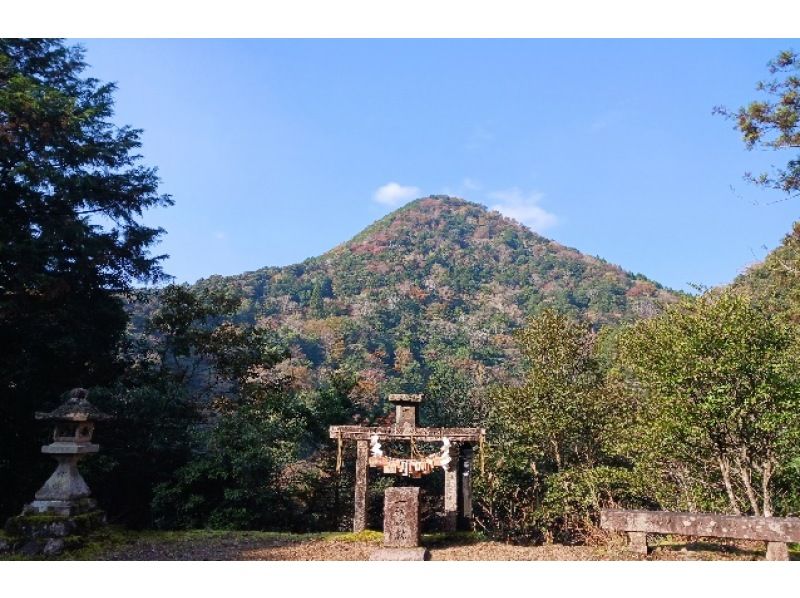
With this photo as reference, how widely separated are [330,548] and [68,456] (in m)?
5.46

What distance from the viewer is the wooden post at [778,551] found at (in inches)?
273

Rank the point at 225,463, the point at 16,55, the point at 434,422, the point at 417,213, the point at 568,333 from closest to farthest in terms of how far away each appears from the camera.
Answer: the point at 225,463 < the point at 16,55 < the point at 568,333 < the point at 434,422 < the point at 417,213

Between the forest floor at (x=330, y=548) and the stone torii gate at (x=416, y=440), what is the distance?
621mm

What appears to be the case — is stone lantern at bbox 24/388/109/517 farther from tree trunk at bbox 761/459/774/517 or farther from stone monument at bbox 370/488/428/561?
tree trunk at bbox 761/459/774/517

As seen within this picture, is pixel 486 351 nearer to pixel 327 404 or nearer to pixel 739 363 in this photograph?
pixel 327 404

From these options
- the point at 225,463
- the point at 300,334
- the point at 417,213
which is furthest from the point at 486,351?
the point at 417,213

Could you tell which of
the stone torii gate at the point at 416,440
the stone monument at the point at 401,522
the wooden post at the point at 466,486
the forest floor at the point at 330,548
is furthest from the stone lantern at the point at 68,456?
the wooden post at the point at 466,486

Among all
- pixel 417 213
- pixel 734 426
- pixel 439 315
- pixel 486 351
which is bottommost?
pixel 734 426

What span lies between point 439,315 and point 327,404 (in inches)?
1827

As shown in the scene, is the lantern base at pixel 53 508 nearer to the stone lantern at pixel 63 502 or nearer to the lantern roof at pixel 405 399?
the stone lantern at pixel 63 502

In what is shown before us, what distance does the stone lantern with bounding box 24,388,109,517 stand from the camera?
30.3ft

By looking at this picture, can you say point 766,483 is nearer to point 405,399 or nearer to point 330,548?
point 405,399

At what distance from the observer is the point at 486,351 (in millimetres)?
49312

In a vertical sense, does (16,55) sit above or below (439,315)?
below
